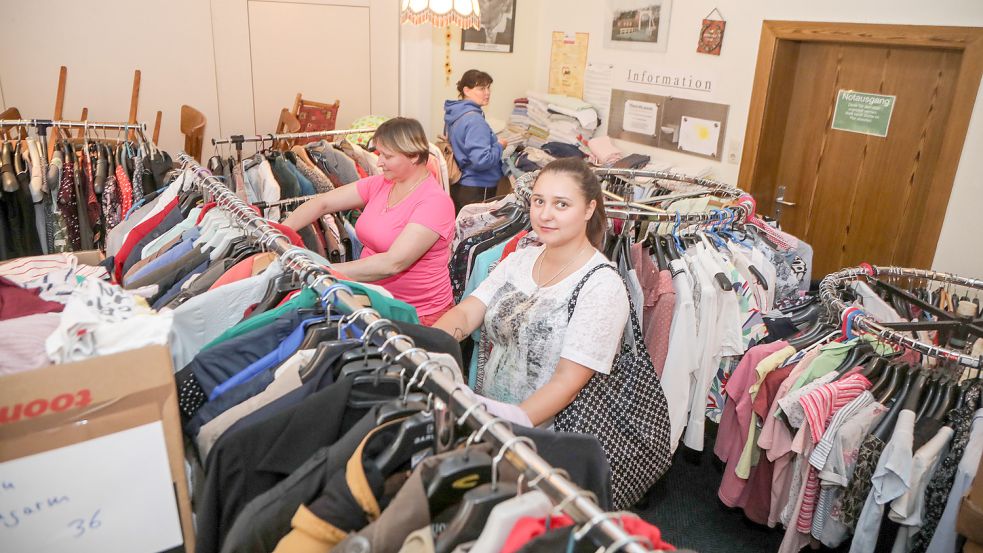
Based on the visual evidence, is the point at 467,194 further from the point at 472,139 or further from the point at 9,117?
the point at 9,117

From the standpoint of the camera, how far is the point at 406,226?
2.59 metres

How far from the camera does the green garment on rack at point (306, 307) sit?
1475 millimetres

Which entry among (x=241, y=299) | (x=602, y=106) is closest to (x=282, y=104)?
(x=602, y=106)

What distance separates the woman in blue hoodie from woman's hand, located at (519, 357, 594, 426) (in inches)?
122

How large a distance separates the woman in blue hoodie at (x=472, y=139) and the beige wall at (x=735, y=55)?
1135 mm

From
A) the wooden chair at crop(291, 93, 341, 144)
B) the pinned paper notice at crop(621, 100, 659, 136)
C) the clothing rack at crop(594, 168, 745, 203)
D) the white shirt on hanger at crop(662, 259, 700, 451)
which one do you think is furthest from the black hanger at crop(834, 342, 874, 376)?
the wooden chair at crop(291, 93, 341, 144)

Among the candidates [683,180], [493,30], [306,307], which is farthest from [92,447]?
[493,30]

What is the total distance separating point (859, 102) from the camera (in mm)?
4223

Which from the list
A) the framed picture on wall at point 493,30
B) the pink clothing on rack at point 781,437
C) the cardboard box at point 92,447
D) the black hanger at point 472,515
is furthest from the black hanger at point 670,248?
the framed picture on wall at point 493,30

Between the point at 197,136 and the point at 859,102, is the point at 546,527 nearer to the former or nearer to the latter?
the point at 197,136

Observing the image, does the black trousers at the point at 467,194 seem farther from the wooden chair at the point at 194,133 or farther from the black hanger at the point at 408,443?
the black hanger at the point at 408,443

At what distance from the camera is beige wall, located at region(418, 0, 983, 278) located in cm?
355

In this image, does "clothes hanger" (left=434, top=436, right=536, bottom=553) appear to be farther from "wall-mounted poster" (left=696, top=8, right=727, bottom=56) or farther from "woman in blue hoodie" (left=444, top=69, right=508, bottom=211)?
"wall-mounted poster" (left=696, top=8, right=727, bottom=56)

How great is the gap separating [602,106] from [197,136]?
3.29m
